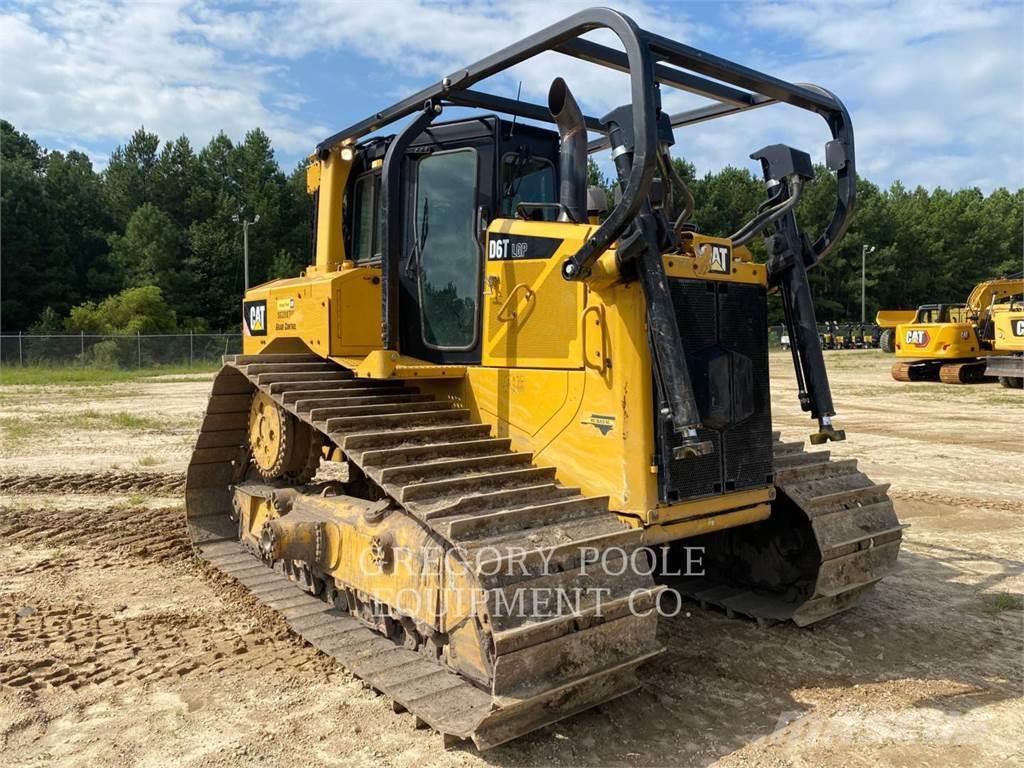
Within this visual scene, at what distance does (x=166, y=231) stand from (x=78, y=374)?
64.4ft

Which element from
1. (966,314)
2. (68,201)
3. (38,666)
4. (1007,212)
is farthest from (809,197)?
(38,666)

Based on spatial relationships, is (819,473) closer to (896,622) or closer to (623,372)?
(896,622)

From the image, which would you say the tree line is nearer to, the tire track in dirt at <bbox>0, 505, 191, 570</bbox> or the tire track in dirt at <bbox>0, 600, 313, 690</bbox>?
the tire track in dirt at <bbox>0, 505, 191, 570</bbox>

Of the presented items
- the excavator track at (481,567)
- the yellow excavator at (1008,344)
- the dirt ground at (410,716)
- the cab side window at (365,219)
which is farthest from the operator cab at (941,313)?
the excavator track at (481,567)

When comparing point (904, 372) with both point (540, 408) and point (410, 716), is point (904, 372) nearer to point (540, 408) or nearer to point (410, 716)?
point (540, 408)

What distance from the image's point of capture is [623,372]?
4.19 m

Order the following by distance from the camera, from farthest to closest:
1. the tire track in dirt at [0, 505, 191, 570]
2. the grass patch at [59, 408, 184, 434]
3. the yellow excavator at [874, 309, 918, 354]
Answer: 1. the yellow excavator at [874, 309, 918, 354]
2. the grass patch at [59, 408, 184, 434]
3. the tire track in dirt at [0, 505, 191, 570]

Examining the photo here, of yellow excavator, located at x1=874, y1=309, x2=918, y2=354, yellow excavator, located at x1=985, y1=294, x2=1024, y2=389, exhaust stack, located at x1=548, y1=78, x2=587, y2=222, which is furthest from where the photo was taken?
yellow excavator, located at x1=874, y1=309, x2=918, y2=354

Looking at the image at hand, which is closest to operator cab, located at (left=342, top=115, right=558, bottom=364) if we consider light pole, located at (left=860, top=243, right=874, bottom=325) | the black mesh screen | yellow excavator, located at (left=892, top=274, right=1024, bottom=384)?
the black mesh screen

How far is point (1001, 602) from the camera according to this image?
5.58 metres

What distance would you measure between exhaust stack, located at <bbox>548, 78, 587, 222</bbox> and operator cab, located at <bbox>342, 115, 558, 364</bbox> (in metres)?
0.49

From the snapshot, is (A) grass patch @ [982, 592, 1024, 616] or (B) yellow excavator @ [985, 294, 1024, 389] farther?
(B) yellow excavator @ [985, 294, 1024, 389]

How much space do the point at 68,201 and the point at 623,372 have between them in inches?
2177

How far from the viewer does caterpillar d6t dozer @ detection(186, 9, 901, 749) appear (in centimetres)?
374
